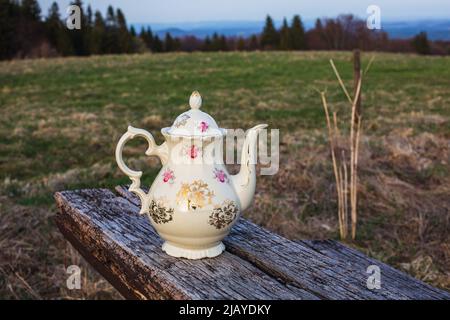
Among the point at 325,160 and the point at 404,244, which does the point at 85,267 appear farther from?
the point at 325,160

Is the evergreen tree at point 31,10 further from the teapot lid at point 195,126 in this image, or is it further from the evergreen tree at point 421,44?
the teapot lid at point 195,126

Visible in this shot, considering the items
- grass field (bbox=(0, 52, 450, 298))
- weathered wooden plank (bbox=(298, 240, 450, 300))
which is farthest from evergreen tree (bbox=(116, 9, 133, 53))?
weathered wooden plank (bbox=(298, 240, 450, 300))

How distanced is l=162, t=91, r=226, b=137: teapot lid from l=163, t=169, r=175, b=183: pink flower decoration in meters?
0.11

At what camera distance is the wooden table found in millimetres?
1451

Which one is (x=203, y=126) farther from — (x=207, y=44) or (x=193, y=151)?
(x=207, y=44)

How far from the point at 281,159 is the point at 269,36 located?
1153 inches

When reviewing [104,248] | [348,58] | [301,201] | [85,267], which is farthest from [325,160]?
[348,58]

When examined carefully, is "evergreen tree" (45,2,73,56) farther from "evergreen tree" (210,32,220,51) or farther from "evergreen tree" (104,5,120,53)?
"evergreen tree" (210,32,220,51)

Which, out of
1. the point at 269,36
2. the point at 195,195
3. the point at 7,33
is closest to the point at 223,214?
the point at 195,195

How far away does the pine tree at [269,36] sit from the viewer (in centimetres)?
3278

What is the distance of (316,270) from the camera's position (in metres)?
1.61

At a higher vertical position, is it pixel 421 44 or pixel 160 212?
pixel 421 44

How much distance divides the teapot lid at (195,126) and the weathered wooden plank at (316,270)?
38 centimetres

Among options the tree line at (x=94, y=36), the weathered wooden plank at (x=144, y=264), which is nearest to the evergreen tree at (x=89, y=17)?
the tree line at (x=94, y=36)
